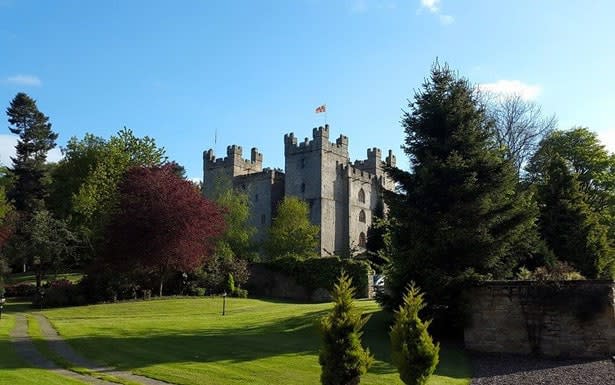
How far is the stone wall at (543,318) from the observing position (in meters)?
15.0

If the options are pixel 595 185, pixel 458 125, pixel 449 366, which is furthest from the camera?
pixel 595 185

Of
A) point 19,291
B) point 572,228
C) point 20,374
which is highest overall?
point 572,228

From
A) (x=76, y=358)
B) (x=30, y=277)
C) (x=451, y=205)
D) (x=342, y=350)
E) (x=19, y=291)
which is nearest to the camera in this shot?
(x=342, y=350)

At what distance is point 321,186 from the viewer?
204 ft

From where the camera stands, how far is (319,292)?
120ft

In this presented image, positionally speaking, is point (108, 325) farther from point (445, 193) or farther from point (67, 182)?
point (67, 182)

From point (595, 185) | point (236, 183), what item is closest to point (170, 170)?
point (595, 185)

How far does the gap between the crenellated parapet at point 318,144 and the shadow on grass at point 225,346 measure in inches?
1758

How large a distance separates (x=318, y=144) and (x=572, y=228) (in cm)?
4086

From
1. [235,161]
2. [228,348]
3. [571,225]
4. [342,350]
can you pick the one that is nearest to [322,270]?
[571,225]

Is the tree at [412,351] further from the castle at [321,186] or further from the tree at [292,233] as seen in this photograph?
the castle at [321,186]

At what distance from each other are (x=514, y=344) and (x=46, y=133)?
5994 centimetres

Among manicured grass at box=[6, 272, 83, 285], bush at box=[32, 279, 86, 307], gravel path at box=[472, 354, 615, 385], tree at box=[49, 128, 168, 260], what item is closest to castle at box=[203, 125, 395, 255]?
tree at box=[49, 128, 168, 260]

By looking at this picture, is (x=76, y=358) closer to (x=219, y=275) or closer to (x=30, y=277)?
(x=219, y=275)
